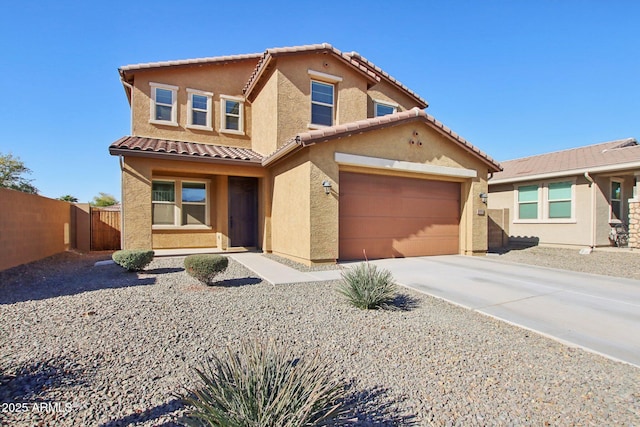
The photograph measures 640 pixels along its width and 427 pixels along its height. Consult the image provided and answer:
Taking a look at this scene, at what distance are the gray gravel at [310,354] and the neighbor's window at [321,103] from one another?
8.55 meters

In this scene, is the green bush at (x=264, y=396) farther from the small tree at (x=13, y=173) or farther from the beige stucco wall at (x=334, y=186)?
the small tree at (x=13, y=173)

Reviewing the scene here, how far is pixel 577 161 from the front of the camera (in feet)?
50.6

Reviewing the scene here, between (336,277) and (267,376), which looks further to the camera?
(336,277)

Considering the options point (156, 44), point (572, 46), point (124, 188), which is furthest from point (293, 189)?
point (572, 46)

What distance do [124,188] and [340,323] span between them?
9501mm

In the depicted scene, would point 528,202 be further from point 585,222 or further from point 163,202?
point 163,202

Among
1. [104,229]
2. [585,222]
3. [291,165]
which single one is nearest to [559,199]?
[585,222]

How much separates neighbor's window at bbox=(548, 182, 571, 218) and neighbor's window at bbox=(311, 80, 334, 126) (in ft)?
38.6

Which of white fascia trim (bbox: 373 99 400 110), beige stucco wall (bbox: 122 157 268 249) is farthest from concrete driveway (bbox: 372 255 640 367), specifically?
white fascia trim (bbox: 373 99 400 110)

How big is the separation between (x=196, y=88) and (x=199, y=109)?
0.93 meters

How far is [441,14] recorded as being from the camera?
12.0 m

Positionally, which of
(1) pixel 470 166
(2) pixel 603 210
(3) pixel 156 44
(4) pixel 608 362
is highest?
(3) pixel 156 44

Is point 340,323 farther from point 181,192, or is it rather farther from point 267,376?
point 181,192

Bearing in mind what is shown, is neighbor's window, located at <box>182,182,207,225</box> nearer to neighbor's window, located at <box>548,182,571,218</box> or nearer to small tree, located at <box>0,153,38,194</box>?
neighbor's window, located at <box>548,182,571,218</box>
